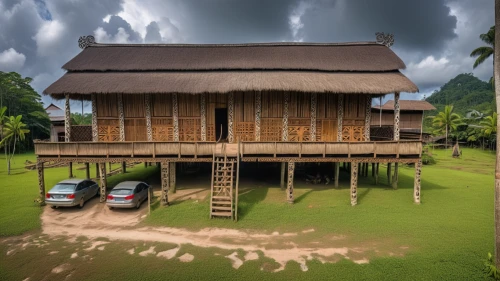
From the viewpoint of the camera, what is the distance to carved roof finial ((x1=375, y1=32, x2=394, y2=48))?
65.3ft

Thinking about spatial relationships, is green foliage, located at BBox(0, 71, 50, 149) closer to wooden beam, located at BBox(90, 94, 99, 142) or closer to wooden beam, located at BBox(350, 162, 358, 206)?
wooden beam, located at BBox(90, 94, 99, 142)

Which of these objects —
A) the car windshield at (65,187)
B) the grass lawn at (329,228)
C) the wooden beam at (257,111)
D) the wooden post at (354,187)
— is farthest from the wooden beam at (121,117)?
the wooden post at (354,187)

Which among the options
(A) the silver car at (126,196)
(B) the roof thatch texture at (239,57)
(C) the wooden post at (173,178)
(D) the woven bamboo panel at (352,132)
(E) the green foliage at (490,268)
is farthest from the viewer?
(B) the roof thatch texture at (239,57)

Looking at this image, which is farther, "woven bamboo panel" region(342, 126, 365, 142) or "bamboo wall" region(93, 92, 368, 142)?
"woven bamboo panel" region(342, 126, 365, 142)

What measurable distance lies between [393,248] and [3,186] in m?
25.2

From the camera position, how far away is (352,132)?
56.3ft

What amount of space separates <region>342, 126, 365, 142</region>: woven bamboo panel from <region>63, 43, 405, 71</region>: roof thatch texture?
4.31m

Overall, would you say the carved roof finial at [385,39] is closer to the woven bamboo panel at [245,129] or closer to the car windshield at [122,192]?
the woven bamboo panel at [245,129]

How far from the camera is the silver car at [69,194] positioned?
12.9m

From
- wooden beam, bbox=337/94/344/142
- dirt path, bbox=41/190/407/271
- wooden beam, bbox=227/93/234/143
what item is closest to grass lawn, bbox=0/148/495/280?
dirt path, bbox=41/190/407/271

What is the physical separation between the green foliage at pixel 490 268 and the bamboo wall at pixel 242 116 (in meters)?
9.75

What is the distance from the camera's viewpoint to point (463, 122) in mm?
47469

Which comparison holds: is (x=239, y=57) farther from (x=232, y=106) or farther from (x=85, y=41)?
(x=85, y=41)

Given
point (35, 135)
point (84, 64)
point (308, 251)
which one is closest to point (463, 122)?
point (308, 251)
